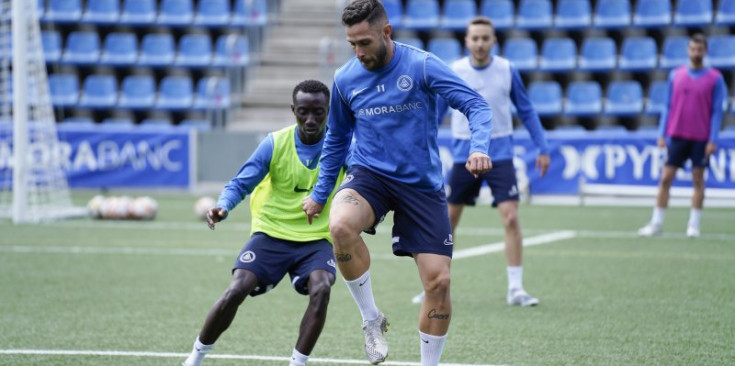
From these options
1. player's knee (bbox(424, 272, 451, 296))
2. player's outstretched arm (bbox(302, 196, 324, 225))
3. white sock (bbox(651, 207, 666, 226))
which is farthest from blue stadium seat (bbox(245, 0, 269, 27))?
player's knee (bbox(424, 272, 451, 296))

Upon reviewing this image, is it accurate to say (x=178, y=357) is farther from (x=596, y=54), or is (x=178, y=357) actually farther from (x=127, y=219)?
(x=596, y=54)

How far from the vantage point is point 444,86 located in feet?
17.2

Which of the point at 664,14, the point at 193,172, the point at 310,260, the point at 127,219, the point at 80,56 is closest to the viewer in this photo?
the point at 310,260

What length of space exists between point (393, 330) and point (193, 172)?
501 inches

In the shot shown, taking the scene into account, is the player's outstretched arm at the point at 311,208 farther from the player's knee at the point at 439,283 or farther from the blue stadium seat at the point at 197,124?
the blue stadium seat at the point at 197,124

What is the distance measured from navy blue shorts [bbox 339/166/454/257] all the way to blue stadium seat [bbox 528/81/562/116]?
626 inches

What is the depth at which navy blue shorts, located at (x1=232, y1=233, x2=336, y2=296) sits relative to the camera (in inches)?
223

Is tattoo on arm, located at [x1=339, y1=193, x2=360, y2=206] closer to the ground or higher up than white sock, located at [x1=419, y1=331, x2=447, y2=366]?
higher up

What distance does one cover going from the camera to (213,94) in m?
21.0

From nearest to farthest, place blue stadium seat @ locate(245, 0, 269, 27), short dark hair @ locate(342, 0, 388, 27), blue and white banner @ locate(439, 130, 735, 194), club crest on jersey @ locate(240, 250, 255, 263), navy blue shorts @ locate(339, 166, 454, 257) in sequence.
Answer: short dark hair @ locate(342, 0, 388, 27)
navy blue shorts @ locate(339, 166, 454, 257)
club crest on jersey @ locate(240, 250, 255, 263)
blue and white banner @ locate(439, 130, 735, 194)
blue stadium seat @ locate(245, 0, 269, 27)

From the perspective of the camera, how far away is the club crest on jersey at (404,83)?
17.2ft

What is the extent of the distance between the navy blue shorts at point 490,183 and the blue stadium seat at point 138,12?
16498 mm

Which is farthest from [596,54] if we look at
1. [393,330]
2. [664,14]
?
[393,330]

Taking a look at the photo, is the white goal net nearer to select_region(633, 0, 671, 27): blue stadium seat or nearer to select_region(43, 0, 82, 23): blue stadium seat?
select_region(43, 0, 82, 23): blue stadium seat
